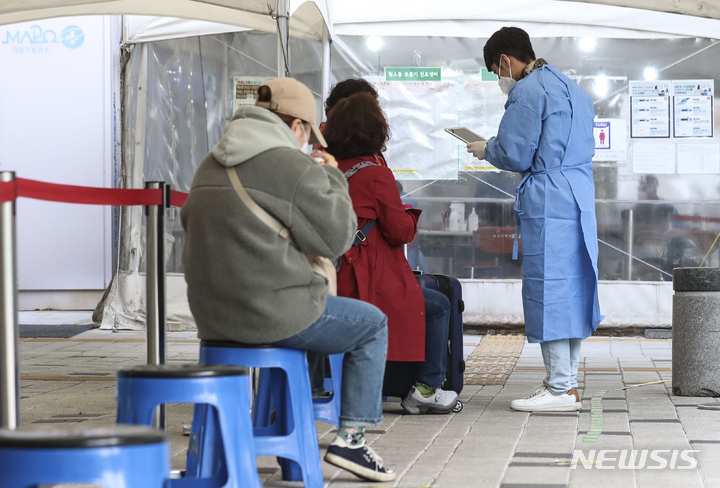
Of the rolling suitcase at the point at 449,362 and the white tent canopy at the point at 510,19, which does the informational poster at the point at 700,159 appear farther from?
the rolling suitcase at the point at 449,362

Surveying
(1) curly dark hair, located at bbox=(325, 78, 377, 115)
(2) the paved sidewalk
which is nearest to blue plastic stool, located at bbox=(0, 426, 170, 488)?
(2) the paved sidewalk

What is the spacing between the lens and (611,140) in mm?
7805

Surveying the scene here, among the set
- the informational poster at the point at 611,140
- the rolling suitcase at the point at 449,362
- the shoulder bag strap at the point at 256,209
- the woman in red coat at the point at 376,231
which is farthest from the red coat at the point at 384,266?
the informational poster at the point at 611,140

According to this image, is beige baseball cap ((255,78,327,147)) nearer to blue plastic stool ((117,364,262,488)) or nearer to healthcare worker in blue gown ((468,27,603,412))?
blue plastic stool ((117,364,262,488))

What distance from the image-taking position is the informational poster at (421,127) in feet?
25.9

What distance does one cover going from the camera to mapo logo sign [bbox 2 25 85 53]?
30.0ft

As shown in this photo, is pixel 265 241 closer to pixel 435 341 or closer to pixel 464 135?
pixel 435 341

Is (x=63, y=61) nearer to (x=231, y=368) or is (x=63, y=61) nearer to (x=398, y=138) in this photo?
(x=398, y=138)

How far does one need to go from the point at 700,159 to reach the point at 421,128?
2537 mm

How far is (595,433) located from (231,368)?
2.01 m

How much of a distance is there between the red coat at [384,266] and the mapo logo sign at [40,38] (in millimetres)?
6376

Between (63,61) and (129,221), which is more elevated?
(63,61)

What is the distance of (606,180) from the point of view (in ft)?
25.7

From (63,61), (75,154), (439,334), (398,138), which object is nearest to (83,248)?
(75,154)
